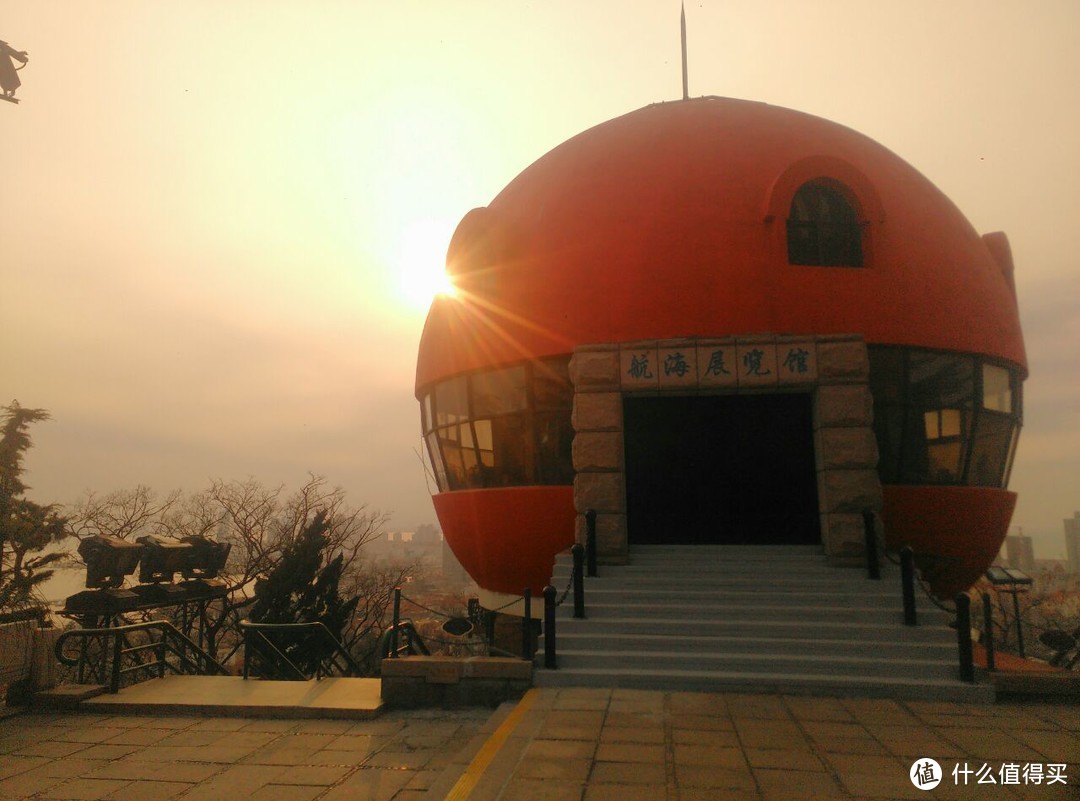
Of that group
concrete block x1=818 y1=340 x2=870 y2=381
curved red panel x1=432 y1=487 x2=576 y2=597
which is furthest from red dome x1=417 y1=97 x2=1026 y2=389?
curved red panel x1=432 y1=487 x2=576 y2=597

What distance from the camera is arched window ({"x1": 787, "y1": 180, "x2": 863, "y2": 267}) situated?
1140 centimetres

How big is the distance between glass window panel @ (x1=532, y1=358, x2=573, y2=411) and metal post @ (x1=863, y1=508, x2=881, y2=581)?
16.5ft

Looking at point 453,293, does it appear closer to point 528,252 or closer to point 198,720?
point 528,252

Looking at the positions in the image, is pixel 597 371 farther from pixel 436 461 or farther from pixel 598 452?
pixel 436 461

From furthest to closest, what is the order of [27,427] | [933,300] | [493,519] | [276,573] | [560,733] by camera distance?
1. [27,427]
2. [276,573]
3. [493,519]
4. [933,300]
5. [560,733]

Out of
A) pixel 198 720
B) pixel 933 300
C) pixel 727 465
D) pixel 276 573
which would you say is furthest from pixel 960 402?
pixel 276 573

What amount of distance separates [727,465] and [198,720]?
29.3 ft

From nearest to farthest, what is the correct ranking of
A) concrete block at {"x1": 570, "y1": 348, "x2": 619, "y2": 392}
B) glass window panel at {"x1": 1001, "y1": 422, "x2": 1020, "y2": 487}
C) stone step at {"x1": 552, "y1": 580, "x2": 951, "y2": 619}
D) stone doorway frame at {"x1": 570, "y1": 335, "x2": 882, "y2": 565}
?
stone step at {"x1": 552, "y1": 580, "x2": 951, "y2": 619}, stone doorway frame at {"x1": 570, "y1": 335, "x2": 882, "y2": 565}, concrete block at {"x1": 570, "y1": 348, "x2": 619, "y2": 392}, glass window panel at {"x1": 1001, "y1": 422, "x2": 1020, "y2": 487}

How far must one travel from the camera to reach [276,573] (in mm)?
22453

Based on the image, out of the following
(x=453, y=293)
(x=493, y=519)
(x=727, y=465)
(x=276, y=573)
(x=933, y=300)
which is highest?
(x=453, y=293)

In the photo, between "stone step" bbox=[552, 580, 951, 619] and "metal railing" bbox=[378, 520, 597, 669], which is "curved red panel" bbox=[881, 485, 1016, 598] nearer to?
"stone step" bbox=[552, 580, 951, 619]

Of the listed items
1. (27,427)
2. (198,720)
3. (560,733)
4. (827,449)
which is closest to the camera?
(560,733)

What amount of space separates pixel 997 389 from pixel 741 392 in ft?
17.4

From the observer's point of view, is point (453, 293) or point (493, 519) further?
point (453, 293)
